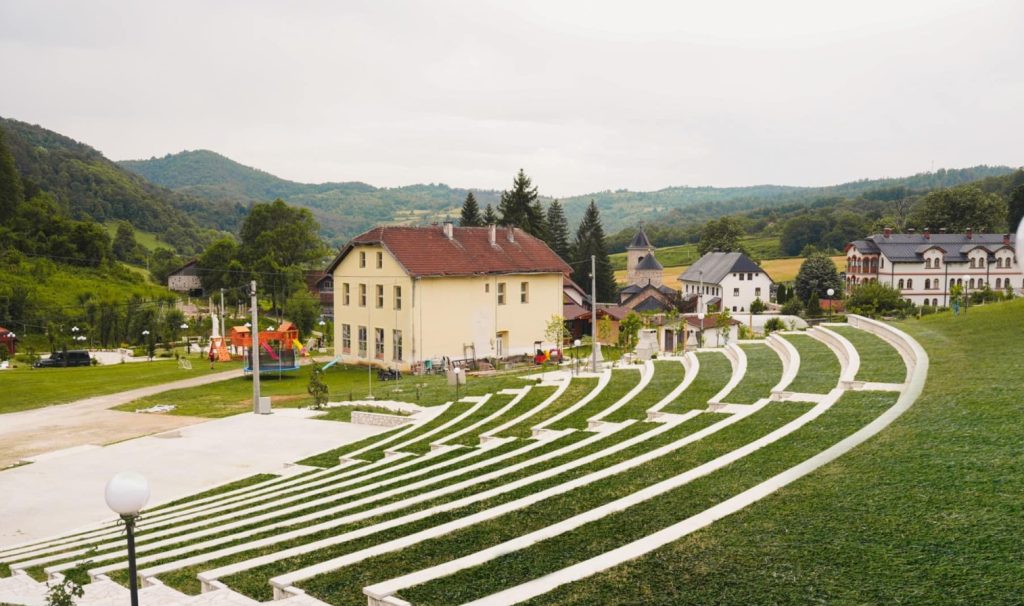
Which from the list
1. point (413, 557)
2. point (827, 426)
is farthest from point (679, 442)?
point (413, 557)

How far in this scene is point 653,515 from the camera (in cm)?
843

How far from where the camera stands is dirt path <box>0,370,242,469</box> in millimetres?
21006

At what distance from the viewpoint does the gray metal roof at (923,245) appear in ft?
246

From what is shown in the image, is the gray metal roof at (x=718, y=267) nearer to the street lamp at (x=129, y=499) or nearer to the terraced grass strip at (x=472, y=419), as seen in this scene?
the terraced grass strip at (x=472, y=419)

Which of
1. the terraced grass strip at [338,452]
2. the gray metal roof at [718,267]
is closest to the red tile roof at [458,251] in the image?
the terraced grass strip at [338,452]

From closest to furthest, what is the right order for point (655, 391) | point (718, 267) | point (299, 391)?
point (655, 391) → point (299, 391) → point (718, 267)

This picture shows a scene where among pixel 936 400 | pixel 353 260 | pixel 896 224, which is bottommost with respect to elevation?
pixel 936 400

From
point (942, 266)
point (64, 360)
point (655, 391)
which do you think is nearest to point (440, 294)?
point (655, 391)

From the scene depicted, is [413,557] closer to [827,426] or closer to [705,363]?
[827,426]

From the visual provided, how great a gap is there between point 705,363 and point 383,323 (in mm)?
21200

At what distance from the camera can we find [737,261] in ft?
267

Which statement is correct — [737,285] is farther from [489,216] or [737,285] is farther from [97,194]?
[97,194]

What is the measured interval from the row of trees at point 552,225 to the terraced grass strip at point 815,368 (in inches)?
1968

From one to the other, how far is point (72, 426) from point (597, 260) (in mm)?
57180
